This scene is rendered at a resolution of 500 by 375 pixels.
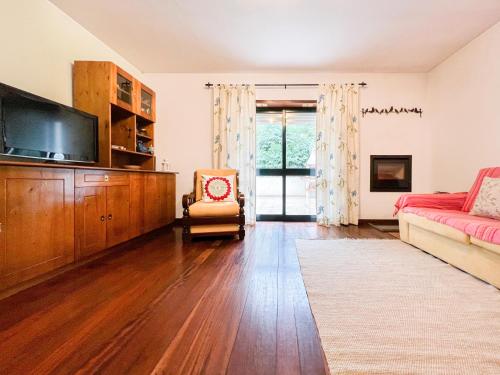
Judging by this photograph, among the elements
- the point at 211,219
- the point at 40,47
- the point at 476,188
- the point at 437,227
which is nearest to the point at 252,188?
the point at 211,219

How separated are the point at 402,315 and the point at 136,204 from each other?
2.80 meters

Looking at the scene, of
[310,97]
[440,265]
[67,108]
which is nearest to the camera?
[440,265]

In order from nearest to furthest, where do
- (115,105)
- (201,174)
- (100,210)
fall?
(100,210) < (115,105) < (201,174)

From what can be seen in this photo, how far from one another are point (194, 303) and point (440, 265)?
6.71 feet

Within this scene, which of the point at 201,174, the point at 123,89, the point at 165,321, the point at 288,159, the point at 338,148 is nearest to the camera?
the point at 165,321

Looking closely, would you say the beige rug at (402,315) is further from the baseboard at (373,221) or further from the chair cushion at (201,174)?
the baseboard at (373,221)

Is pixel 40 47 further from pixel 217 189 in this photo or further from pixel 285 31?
pixel 285 31

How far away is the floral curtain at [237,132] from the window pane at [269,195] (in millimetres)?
407

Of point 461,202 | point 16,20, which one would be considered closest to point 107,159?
point 16,20

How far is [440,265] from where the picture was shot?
2.29 meters

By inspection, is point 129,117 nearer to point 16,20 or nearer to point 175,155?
point 175,155

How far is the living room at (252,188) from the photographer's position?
1271mm

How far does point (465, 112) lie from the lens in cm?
364

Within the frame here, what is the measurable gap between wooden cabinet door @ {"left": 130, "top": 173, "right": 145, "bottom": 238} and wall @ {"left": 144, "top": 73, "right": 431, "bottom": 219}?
1332 millimetres
